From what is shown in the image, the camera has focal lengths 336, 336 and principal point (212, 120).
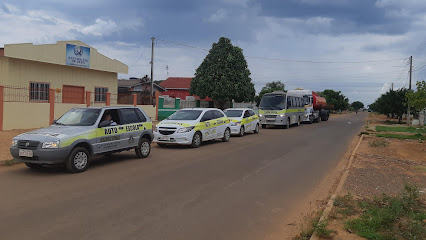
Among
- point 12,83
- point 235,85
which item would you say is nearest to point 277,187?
point 12,83

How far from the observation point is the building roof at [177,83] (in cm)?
5338

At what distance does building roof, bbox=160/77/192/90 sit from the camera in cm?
5338

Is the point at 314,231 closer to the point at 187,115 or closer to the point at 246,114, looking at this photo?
the point at 187,115

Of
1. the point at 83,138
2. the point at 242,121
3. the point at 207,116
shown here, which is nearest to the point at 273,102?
the point at 242,121

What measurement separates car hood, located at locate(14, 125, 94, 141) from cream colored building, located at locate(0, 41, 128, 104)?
30.4ft

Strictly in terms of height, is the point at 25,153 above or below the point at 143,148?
above

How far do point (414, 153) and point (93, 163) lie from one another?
12.8 meters

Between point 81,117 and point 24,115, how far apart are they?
8677 mm

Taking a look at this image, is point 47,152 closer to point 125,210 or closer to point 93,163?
point 93,163

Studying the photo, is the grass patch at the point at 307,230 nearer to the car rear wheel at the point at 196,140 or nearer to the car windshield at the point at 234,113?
the car rear wheel at the point at 196,140

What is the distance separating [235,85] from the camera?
34719mm

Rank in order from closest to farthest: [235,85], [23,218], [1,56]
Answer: [23,218] < [1,56] < [235,85]

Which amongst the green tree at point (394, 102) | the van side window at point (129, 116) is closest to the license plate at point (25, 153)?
the van side window at point (129, 116)

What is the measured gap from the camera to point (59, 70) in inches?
877
